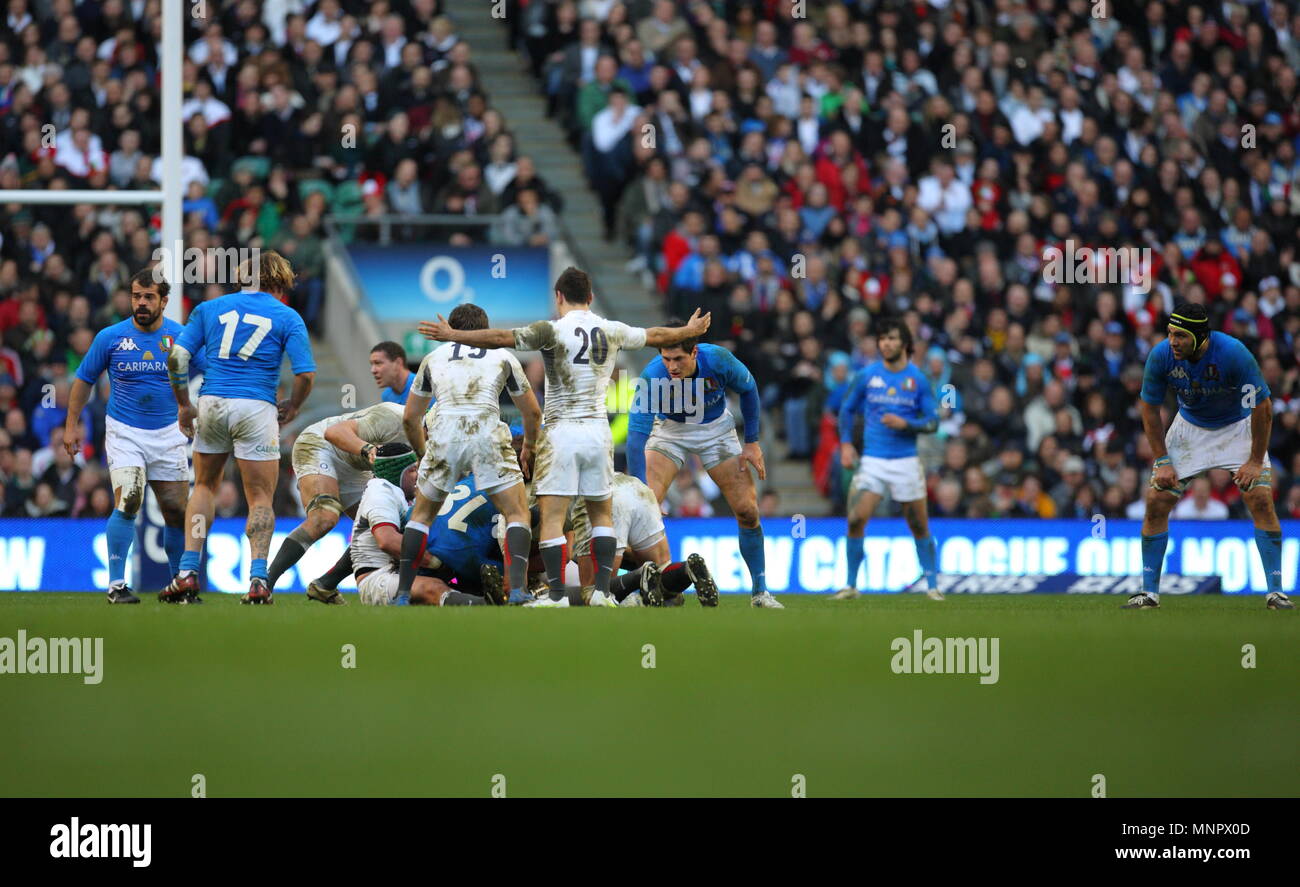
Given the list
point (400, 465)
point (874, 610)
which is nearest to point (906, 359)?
point (874, 610)

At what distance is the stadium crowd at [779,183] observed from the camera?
1961cm

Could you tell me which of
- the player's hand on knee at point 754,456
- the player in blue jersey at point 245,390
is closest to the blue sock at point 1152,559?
the player's hand on knee at point 754,456

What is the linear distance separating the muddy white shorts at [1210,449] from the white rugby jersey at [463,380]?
457 centimetres

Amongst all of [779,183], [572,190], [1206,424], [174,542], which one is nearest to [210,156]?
[572,190]

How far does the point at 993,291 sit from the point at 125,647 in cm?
1425

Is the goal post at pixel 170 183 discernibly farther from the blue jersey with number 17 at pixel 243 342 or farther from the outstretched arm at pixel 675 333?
the outstretched arm at pixel 675 333

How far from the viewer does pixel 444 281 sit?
19.8 meters

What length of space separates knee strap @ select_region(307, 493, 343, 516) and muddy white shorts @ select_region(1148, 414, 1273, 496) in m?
5.73

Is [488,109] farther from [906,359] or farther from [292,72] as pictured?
[906,359]

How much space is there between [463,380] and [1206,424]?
203 inches

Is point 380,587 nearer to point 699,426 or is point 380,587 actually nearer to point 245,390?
point 245,390

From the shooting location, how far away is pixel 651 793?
6922 mm

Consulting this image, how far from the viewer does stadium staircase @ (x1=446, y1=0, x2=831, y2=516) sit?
20.1m

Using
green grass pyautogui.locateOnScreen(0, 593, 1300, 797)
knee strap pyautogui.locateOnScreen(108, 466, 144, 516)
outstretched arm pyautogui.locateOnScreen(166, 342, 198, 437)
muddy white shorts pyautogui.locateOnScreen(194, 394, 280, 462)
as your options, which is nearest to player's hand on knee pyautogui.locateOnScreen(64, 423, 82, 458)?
knee strap pyautogui.locateOnScreen(108, 466, 144, 516)
